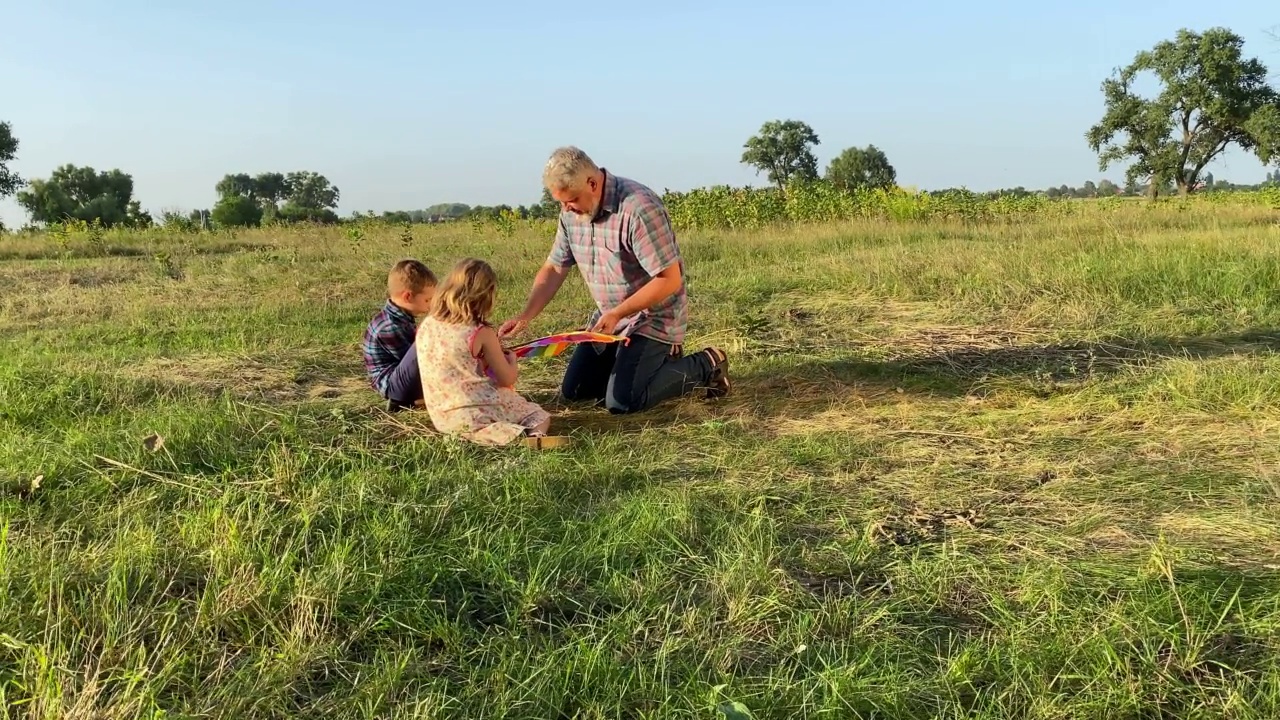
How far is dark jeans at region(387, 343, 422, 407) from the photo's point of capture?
361cm

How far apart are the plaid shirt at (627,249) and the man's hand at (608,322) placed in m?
0.15

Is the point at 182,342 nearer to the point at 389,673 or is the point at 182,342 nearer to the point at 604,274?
the point at 604,274

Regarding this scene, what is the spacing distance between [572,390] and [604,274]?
2.28 ft

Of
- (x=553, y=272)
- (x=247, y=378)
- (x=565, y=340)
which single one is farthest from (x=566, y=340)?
(x=247, y=378)

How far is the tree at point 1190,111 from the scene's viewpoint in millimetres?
35062

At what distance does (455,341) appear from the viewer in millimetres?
3229

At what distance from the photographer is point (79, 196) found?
164 ft

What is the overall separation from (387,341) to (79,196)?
5978 cm

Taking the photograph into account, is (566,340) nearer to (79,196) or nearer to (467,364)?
(467,364)

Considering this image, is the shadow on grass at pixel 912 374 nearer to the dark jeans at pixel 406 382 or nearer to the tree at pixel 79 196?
the dark jeans at pixel 406 382

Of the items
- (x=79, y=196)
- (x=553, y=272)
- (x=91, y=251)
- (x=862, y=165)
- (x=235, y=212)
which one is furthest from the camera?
(x=862, y=165)

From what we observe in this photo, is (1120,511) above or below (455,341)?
below

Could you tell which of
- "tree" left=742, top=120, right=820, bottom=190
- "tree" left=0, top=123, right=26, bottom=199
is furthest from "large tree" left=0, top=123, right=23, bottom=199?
"tree" left=742, top=120, right=820, bottom=190

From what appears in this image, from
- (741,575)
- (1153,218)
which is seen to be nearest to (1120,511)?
→ (741,575)
